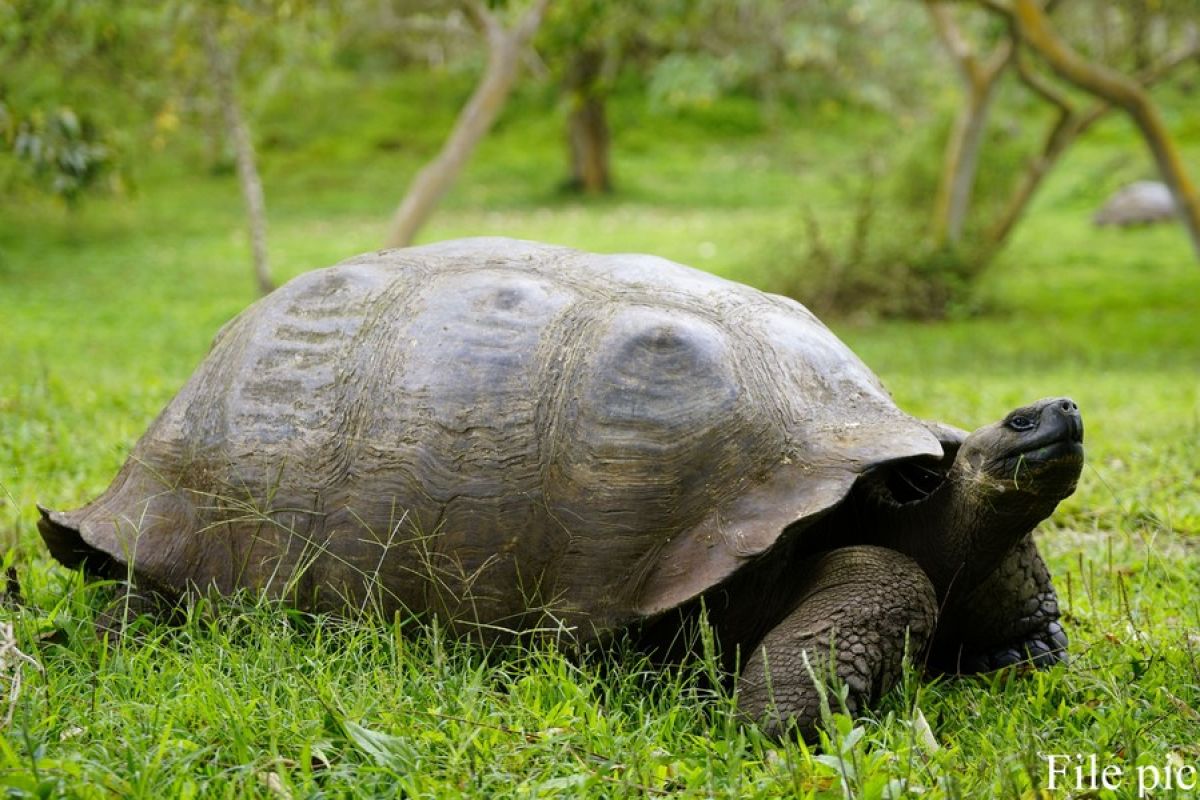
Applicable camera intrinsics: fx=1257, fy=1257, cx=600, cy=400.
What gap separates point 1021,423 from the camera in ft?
9.07

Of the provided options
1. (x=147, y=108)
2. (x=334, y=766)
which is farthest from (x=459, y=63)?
(x=334, y=766)

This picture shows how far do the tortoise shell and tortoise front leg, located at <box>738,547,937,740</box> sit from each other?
197 millimetres

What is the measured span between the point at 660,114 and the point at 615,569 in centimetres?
2967

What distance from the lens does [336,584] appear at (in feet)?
9.94

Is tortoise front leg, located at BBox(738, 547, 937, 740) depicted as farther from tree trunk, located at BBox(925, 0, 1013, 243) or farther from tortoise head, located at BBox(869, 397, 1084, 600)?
tree trunk, located at BBox(925, 0, 1013, 243)

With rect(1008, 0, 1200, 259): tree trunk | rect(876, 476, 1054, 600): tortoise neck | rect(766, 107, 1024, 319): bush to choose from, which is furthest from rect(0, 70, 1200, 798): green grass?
rect(1008, 0, 1200, 259): tree trunk

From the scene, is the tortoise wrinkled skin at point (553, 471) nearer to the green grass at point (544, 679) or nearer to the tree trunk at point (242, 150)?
the green grass at point (544, 679)

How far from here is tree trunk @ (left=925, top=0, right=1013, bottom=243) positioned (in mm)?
12133

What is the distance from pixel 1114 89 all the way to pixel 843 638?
29.5ft

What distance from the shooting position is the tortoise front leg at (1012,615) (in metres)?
3.16

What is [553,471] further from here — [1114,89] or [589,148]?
[589,148]

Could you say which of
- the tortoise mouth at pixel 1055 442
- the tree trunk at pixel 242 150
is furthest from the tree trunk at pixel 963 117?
the tortoise mouth at pixel 1055 442

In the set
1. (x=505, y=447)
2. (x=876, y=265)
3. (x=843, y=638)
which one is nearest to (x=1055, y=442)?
(x=843, y=638)

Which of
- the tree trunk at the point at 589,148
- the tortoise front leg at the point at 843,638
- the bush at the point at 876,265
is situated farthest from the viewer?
the tree trunk at the point at 589,148
